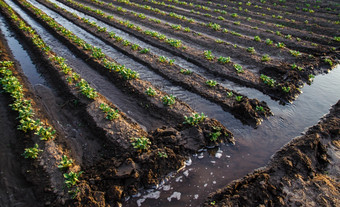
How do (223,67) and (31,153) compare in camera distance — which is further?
(223,67)

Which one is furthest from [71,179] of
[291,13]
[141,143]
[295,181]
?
[291,13]

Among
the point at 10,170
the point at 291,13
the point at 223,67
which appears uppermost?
the point at 291,13

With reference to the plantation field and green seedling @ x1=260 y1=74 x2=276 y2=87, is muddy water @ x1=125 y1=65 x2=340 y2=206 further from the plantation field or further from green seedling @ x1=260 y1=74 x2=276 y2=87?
green seedling @ x1=260 y1=74 x2=276 y2=87

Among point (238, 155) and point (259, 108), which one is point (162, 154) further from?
point (259, 108)

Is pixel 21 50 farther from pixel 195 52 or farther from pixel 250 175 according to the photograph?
pixel 250 175

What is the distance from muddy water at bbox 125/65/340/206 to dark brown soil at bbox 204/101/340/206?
0.39m

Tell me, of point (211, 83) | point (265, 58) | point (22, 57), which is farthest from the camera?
point (265, 58)

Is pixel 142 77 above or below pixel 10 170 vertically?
above

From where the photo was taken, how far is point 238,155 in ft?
24.7

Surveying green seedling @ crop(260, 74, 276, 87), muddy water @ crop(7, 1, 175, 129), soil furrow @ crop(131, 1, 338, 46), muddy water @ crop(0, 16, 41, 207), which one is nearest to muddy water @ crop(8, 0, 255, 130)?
muddy water @ crop(7, 1, 175, 129)

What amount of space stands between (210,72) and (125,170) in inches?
324

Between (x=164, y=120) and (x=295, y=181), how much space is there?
487cm

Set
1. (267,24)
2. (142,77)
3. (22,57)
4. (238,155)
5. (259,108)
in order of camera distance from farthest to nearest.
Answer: (267,24) < (22,57) < (142,77) < (259,108) < (238,155)

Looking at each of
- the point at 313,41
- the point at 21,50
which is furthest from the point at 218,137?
the point at 313,41
